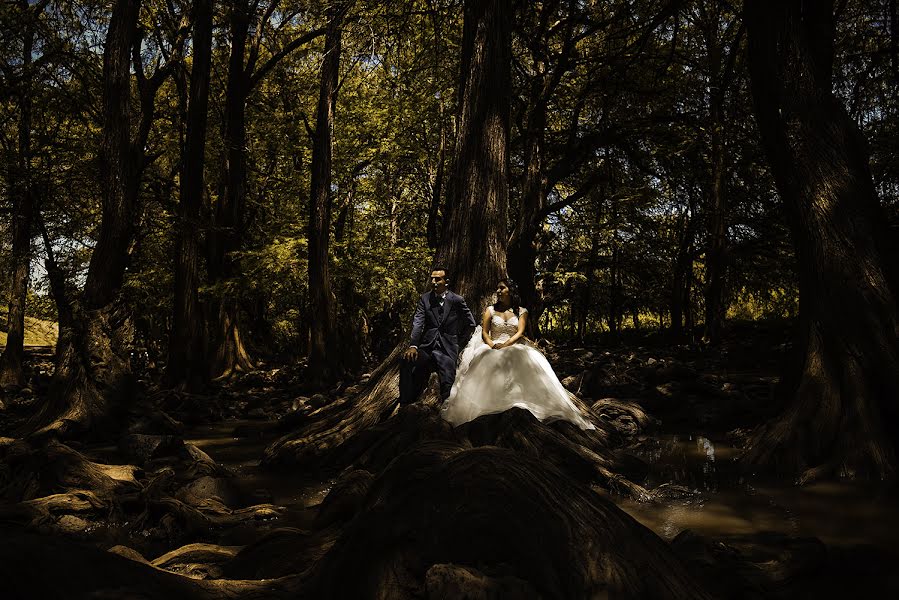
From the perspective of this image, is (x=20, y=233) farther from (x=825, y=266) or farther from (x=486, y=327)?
(x=825, y=266)

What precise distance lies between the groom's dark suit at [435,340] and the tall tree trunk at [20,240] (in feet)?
34.9

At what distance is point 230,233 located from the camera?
18.8 m

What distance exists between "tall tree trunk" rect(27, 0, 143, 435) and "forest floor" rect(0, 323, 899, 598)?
0.84 metres

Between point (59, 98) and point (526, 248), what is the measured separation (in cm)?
1124

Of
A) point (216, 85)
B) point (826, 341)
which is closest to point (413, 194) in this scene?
point (216, 85)

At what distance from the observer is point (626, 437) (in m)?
9.28

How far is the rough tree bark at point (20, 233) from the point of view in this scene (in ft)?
48.6

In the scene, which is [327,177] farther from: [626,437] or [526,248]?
[626,437]

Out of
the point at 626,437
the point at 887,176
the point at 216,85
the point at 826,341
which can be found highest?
the point at 216,85

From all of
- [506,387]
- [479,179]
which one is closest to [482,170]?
[479,179]

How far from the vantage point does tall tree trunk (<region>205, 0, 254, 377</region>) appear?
18.2 meters

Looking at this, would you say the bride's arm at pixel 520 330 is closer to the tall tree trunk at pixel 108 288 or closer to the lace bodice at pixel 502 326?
the lace bodice at pixel 502 326

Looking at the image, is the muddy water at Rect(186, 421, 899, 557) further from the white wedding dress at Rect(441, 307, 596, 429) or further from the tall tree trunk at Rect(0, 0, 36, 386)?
the tall tree trunk at Rect(0, 0, 36, 386)

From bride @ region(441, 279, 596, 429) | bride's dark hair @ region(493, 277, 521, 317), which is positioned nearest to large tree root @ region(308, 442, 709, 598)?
bride @ region(441, 279, 596, 429)
